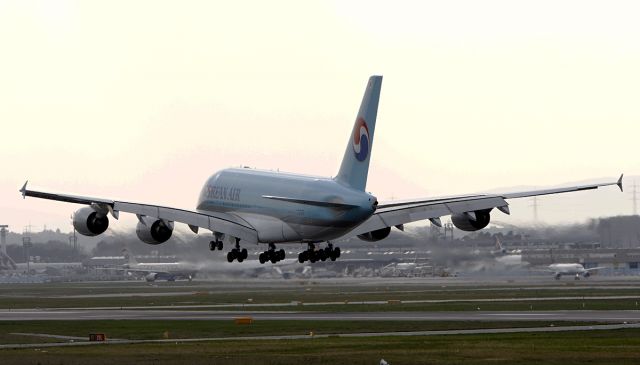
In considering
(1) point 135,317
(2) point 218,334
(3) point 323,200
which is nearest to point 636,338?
(3) point 323,200

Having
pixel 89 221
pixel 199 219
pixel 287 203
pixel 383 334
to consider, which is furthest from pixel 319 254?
pixel 89 221

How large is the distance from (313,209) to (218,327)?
15.7m

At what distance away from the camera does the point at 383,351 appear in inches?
2653

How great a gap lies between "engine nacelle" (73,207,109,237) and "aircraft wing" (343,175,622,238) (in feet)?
52.6

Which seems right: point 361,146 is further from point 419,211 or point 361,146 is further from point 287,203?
point 287,203

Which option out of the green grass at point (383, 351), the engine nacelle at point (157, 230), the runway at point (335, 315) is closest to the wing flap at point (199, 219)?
the engine nacelle at point (157, 230)

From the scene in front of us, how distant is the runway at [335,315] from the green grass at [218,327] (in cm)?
Result: 419

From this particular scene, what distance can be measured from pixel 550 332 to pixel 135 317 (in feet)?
131

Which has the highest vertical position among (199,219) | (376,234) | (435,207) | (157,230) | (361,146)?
(361,146)

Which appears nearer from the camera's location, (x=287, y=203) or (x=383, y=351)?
(x=383, y=351)

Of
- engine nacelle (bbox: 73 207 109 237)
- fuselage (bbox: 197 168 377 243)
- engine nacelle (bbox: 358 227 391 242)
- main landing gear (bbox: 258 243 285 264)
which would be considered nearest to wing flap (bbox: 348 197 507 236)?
fuselage (bbox: 197 168 377 243)

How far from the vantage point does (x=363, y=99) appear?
7988cm

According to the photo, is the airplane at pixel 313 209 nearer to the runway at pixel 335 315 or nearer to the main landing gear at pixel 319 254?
the main landing gear at pixel 319 254

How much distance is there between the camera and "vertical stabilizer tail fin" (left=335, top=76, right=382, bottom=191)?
259ft
